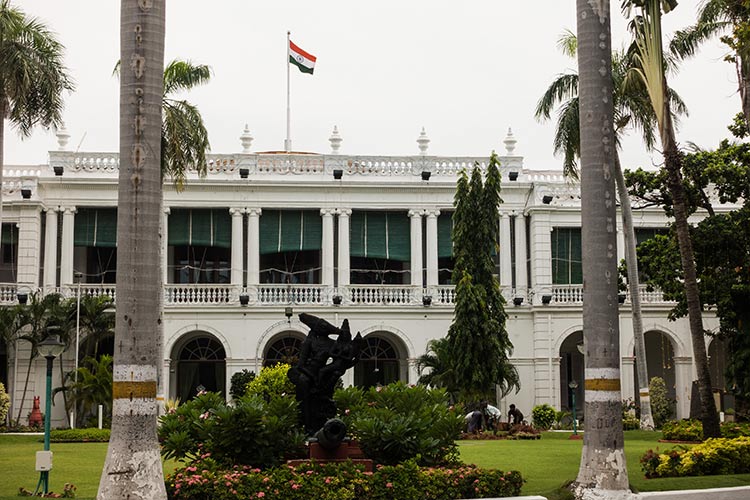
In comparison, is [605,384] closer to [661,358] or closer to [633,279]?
[633,279]

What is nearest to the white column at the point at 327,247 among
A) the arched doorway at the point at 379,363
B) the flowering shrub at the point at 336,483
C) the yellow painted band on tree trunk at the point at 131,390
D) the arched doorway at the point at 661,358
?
the arched doorway at the point at 379,363

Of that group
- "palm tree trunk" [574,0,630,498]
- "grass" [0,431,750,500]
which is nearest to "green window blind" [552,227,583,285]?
"grass" [0,431,750,500]

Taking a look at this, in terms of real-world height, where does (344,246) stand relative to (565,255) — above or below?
above

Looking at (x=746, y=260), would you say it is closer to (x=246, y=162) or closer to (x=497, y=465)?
(x=497, y=465)

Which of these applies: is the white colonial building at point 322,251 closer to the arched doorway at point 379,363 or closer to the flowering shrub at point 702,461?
the arched doorway at point 379,363

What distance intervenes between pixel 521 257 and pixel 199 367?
1284cm

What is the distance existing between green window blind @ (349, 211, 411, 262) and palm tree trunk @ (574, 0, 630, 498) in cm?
2514

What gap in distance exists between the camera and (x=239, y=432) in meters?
13.8

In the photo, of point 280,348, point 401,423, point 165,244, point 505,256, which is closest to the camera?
point 401,423

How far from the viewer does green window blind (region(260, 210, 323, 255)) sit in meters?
37.8

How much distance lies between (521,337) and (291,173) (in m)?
10.5

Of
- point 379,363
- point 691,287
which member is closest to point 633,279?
point 691,287

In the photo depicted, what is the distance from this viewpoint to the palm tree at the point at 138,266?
10.7 meters

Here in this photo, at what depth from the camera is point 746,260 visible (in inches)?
990
